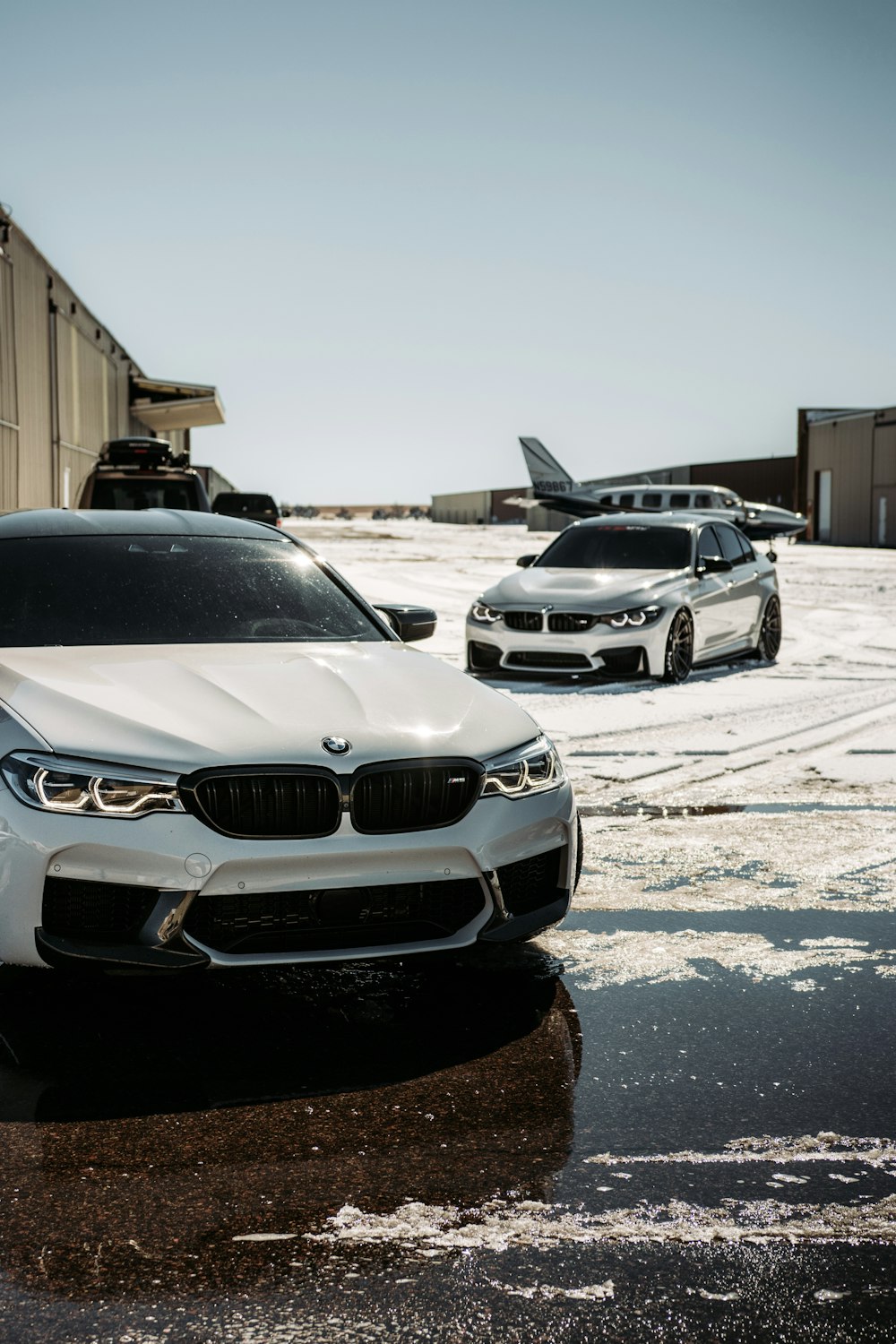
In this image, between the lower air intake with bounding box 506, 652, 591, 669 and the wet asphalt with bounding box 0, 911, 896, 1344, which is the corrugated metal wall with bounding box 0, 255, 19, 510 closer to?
the lower air intake with bounding box 506, 652, 591, 669

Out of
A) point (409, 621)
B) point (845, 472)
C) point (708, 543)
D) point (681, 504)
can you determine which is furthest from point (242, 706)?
point (845, 472)

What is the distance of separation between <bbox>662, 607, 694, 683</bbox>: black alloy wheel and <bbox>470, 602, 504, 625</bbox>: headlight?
1503mm

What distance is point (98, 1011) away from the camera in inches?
164

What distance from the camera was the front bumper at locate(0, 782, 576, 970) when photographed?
368 centimetres

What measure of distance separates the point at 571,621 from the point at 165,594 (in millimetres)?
7284

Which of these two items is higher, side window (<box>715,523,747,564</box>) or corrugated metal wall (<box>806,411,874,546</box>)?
corrugated metal wall (<box>806,411,874,546</box>)

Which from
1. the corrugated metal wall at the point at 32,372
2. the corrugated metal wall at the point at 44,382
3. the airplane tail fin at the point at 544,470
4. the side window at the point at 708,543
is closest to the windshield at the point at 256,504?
the corrugated metal wall at the point at 44,382

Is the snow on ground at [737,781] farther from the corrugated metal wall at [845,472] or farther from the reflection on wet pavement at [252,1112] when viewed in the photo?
the corrugated metal wall at [845,472]

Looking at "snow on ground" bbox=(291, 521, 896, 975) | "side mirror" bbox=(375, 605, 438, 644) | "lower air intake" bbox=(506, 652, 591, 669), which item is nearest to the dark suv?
"snow on ground" bbox=(291, 521, 896, 975)

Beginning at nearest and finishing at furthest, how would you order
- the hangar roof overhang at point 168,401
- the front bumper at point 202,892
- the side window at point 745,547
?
the front bumper at point 202,892, the side window at point 745,547, the hangar roof overhang at point 168,401

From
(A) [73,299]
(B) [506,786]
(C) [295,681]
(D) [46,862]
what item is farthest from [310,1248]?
(A) [73,299]

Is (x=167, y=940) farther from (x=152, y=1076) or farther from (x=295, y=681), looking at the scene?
(x=295, y=681)

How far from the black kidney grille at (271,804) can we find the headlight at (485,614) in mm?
8879

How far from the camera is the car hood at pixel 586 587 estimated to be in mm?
12484
